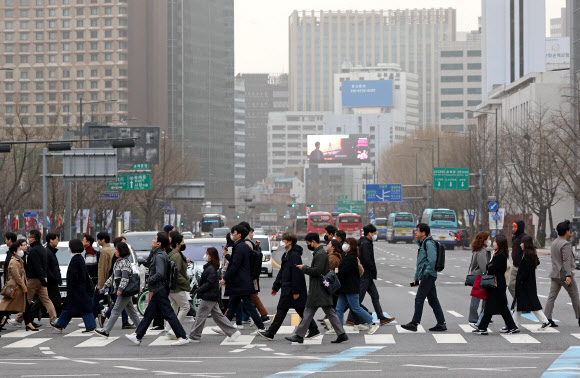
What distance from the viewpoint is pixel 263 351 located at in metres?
16.8

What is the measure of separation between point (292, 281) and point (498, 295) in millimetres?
3303

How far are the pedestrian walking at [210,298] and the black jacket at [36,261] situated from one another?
3779mm

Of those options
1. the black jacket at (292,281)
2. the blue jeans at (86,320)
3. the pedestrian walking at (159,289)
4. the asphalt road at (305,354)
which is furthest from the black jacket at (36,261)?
the black jacket at (292,281)

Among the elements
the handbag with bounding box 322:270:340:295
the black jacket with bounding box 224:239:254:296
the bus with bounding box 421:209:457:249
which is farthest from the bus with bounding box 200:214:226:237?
the handbag with bounding box 322:270:340:295

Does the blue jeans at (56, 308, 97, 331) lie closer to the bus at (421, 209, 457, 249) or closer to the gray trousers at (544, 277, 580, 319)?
the gray trousers at (544, 277, 580, 319)

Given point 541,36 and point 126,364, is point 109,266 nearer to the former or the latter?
point 126,364

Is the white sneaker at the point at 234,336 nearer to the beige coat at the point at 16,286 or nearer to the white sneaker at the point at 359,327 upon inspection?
the white sneaker at the point at 359,327

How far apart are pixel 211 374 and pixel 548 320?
817 centimetres

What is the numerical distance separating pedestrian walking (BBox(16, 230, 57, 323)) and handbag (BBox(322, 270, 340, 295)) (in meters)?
5.70

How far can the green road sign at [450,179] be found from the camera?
86.1 metres

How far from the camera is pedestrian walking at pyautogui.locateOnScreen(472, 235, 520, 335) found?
18.7 metres

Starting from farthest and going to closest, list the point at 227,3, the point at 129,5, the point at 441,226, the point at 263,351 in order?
the point at 227,3 → the point at 129,5 → the point at 441,226 → the point at 263,351

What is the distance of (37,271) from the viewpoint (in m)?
20.9

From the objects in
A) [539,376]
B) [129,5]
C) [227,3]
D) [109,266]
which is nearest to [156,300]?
[109,266]
